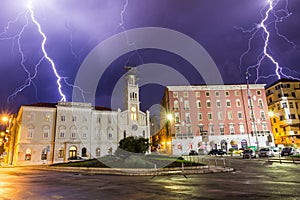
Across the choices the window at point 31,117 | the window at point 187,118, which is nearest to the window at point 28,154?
the window at point 31,117

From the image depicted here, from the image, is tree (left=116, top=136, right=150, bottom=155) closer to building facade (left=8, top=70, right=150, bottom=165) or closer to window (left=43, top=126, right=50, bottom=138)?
building facade (left=8, top=70, right=150, bottom=165)

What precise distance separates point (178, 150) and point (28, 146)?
33.3 m

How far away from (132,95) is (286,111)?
41.8 m

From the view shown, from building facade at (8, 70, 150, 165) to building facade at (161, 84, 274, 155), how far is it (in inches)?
375

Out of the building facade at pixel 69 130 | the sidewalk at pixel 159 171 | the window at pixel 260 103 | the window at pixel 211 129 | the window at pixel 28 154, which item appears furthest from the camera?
the window at pixel 260 103

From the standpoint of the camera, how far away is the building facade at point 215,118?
53.2 metres

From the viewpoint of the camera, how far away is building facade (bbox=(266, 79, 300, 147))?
55.8m

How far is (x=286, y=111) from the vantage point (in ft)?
189

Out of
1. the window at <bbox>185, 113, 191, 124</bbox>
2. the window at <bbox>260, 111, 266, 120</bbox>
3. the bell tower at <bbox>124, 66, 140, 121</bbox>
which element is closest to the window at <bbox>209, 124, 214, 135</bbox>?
the window at <bbox>185, 113, 191, 124</bbox>

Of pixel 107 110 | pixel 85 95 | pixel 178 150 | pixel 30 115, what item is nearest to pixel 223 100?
pixel 178 150

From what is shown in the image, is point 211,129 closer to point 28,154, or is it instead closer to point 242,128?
point 242,128

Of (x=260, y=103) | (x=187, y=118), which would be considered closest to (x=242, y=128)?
(x=260, y=103)

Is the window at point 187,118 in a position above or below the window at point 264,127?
above

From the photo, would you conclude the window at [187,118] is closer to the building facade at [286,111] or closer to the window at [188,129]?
the window at [188,129]
